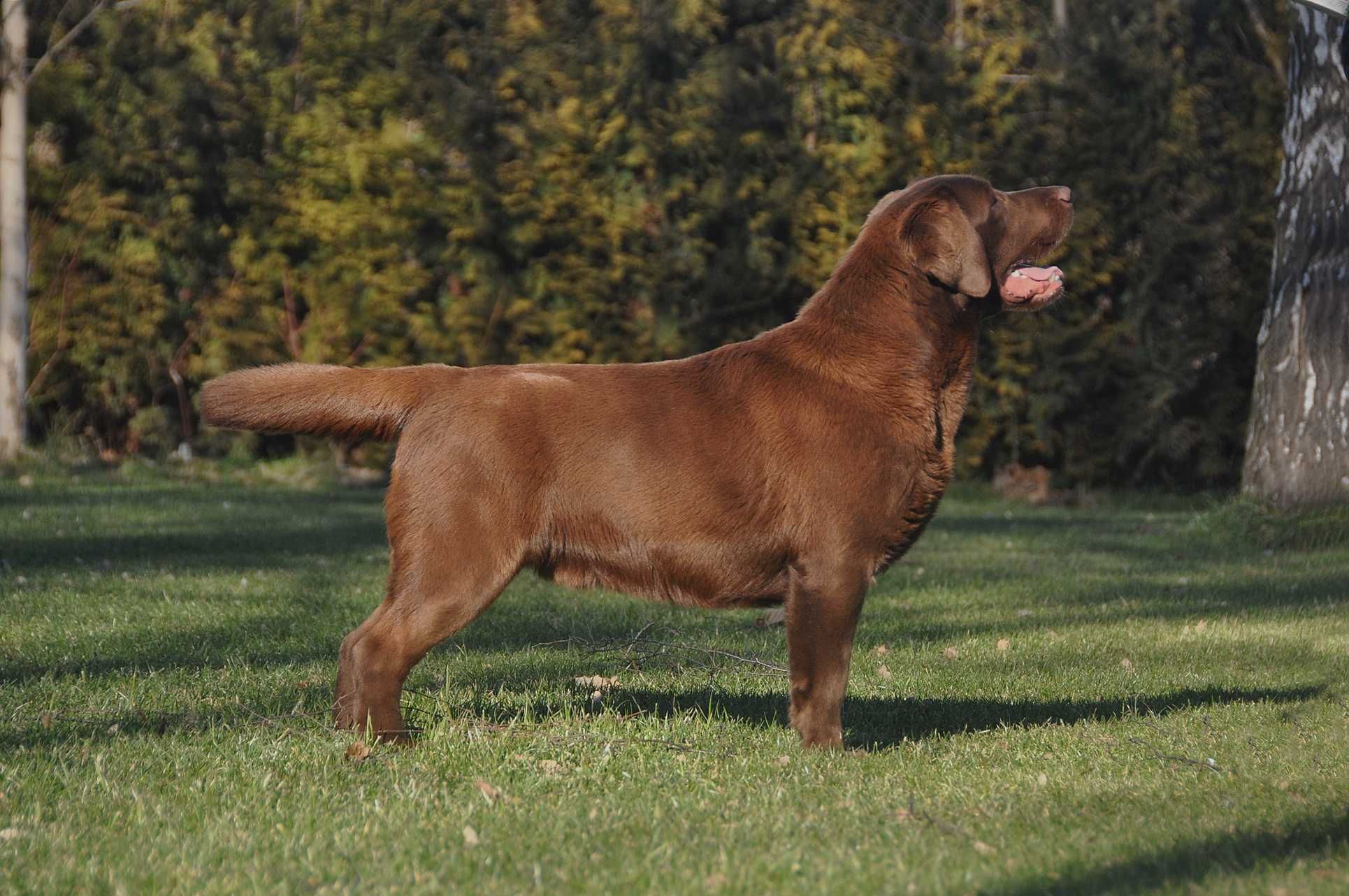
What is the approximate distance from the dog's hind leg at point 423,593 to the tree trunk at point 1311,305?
8438 millimetres

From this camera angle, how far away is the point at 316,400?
14.0ft

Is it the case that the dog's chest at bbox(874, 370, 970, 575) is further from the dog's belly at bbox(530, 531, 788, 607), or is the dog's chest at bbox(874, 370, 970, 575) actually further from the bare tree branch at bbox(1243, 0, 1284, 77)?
the bare tree branch at bbox(1243, 0, 1284, 77)

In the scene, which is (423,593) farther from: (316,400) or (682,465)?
(682,465)

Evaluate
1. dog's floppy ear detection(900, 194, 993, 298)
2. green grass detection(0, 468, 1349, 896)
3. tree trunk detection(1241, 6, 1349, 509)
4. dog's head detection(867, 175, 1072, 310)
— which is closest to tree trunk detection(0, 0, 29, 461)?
green grass detection(0, 468, 1349, 896)

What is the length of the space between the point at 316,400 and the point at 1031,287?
2.18 meters

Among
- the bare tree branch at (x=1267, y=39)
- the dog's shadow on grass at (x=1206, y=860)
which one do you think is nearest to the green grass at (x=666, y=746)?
the dog's shadow on grass at (x=1206, y=860)

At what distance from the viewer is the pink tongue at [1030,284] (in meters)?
4.60

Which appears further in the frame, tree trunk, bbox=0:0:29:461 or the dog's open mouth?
tree trunk, bbox=0:0:29:461

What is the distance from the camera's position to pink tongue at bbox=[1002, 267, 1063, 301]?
15.1ft

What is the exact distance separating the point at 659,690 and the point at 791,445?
156 cm

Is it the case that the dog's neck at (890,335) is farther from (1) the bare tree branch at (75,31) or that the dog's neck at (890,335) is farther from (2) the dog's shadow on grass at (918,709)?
(1) the bare tree branch at (75,31)

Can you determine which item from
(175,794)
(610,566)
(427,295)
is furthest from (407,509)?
(427,295)

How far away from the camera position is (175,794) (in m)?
3.75

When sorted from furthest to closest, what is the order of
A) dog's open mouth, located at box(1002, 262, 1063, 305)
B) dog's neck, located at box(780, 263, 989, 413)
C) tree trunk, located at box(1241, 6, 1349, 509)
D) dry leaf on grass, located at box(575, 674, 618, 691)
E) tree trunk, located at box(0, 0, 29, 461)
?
tree trunk, located at box(0, 0, 29, 461) < tree trunk, located at box(1241, 6, 1349, 509) < dry leaf on grass, located at box(575, 674, 618, 691) < dog's open mouth, located at box(1002, 262, 1063, 305) < dog's neck, located at box(780, 263, 989, 413)
